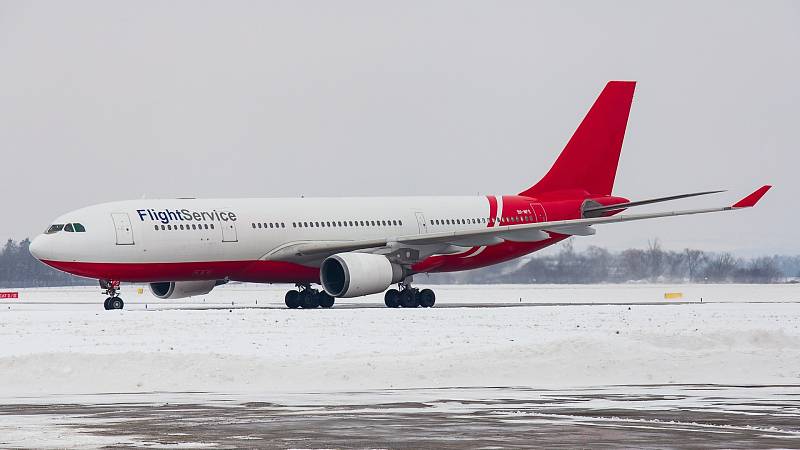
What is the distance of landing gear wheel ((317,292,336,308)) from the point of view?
49.4m

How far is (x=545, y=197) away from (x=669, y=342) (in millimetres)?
28806

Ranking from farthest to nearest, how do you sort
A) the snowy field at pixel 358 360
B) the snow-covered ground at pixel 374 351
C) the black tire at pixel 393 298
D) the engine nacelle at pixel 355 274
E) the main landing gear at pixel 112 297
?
the black tire at pixel 393 298 → the main landing gear at pixel 112 297 → the engine nacelle at pixel 355 274 → the snow-covered ground at pixel 374 351 → the snowy field at pixel 358 360

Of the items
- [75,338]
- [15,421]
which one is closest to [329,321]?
[75,338]

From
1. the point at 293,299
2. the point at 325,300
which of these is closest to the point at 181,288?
the point at 293,299

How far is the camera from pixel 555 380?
76.4 feet

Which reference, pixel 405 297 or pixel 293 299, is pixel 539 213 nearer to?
pixel 405 297

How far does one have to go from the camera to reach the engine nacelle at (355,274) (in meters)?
46.2

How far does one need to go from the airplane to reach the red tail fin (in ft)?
0.22

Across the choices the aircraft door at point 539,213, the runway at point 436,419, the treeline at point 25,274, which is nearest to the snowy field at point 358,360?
the runway at point 436,419

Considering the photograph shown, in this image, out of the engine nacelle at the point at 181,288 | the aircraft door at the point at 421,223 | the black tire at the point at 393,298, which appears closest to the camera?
the black tire at the point at 393,298

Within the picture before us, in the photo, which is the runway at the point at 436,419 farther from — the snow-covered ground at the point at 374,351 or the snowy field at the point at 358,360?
the snow-covered ground at the point at 374,351

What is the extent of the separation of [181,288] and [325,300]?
5184 mm

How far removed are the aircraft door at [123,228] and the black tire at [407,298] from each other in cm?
967

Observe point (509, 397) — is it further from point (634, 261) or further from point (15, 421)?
point (634, 261)
